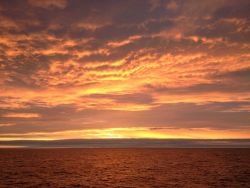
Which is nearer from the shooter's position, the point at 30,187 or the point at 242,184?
the point at 30,187

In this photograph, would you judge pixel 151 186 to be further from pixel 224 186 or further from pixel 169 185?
pixel 224 186

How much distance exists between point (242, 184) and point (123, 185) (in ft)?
61.9

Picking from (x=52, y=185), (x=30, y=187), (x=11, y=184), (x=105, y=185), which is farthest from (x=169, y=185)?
(x=11, y=184)

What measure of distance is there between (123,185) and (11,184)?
17381 millimetres

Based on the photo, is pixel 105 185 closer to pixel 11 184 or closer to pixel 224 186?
pixel 11 184

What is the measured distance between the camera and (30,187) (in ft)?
139

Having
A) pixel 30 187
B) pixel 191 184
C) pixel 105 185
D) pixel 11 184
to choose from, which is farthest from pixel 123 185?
pixel 11 184

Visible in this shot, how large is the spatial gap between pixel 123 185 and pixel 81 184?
6720mm

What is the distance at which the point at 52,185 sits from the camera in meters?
44.3

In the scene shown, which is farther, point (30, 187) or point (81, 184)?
point (81, 184)

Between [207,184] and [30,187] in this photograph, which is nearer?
[30,187]

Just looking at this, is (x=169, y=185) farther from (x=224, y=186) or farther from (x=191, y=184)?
(x=224, y=186)

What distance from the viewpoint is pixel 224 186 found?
44.3 metres

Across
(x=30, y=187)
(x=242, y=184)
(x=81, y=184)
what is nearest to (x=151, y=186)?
(x=81, y=184)
